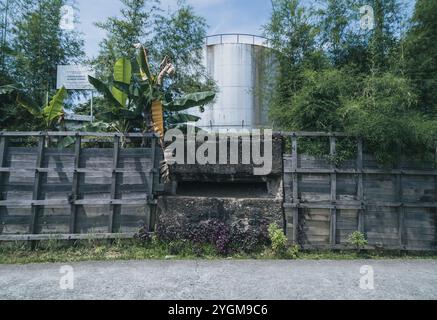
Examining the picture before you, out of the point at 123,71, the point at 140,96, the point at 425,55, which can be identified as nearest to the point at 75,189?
the point at 140,96

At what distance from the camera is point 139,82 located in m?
6.95

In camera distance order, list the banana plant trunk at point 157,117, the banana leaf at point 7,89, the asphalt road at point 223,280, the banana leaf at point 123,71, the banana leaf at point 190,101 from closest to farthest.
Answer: the asphalt road at point 223,280 < the banana plant trunk at point 157,117 < the banana leaf at point 123,71 < the banana leaf at point 190,101 < the banana leaf at point 7,89

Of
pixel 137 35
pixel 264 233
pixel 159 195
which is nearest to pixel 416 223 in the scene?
pixel 264 233

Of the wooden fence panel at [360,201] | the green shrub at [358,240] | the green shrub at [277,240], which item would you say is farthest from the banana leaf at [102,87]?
the green shrub at [358,240]

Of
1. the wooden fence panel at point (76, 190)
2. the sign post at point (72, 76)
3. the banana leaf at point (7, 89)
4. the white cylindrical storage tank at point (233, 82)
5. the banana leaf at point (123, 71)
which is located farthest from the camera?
the white cylindrical storage tank at point (233, 82)

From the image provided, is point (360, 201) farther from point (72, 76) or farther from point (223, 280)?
point (72, 76)

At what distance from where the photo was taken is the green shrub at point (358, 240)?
5.55 meters

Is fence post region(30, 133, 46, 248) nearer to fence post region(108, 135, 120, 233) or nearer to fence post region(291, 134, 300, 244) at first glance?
fence post region(108, 135, 120, 233)

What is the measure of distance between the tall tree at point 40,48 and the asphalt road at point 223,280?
19.0 feet

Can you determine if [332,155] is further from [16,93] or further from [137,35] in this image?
[16,93]

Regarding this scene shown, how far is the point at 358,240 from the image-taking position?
555 cm

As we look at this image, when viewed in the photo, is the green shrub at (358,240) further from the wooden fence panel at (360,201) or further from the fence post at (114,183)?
the fence post at (114,183)

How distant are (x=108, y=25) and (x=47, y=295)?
24.7 ft

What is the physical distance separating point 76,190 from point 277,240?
157 inches
